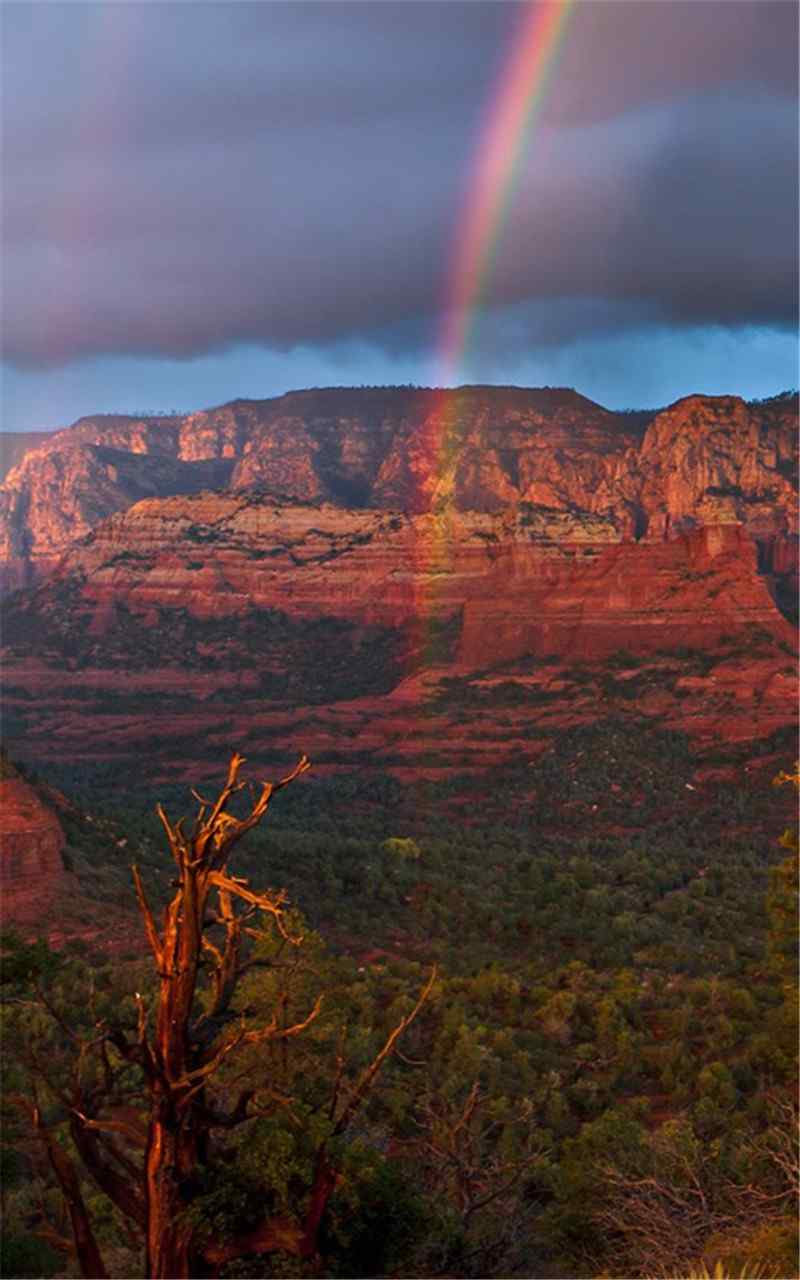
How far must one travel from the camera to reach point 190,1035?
6586 millimetres

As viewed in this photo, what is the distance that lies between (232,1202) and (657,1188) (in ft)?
18.4

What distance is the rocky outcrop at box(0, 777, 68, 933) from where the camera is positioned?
23.2 metres

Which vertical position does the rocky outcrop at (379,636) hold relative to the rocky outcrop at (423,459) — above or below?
below

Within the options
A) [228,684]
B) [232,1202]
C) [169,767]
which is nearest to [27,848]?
[232,1202]

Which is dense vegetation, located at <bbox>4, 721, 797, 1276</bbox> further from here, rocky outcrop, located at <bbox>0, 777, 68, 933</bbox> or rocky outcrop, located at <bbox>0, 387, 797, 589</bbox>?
rocky outcrop, located at <bbox>0, 387, 797, 589</bbox>

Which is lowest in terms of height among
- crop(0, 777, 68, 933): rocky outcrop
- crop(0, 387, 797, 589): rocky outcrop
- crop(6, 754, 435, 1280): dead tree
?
crop(0, 777, 68, 933): rocky outcrop

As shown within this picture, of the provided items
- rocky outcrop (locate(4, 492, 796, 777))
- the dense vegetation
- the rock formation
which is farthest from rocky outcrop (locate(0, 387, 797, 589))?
the dense vegetation

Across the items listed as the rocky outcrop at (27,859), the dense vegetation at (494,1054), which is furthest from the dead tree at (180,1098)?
the rocky outcrop at (27,859)

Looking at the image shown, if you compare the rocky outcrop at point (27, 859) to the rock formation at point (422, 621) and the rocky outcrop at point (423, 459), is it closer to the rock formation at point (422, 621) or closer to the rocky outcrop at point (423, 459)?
the rock formation at point (422, 621)

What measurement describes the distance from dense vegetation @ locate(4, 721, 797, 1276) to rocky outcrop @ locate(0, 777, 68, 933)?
34.4 inches

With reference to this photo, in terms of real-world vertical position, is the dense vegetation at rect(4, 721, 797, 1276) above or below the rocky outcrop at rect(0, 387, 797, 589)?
below

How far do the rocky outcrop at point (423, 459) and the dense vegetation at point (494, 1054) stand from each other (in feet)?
275

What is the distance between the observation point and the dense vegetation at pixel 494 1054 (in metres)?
8.76

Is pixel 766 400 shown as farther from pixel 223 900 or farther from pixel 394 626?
pixel 223 900
